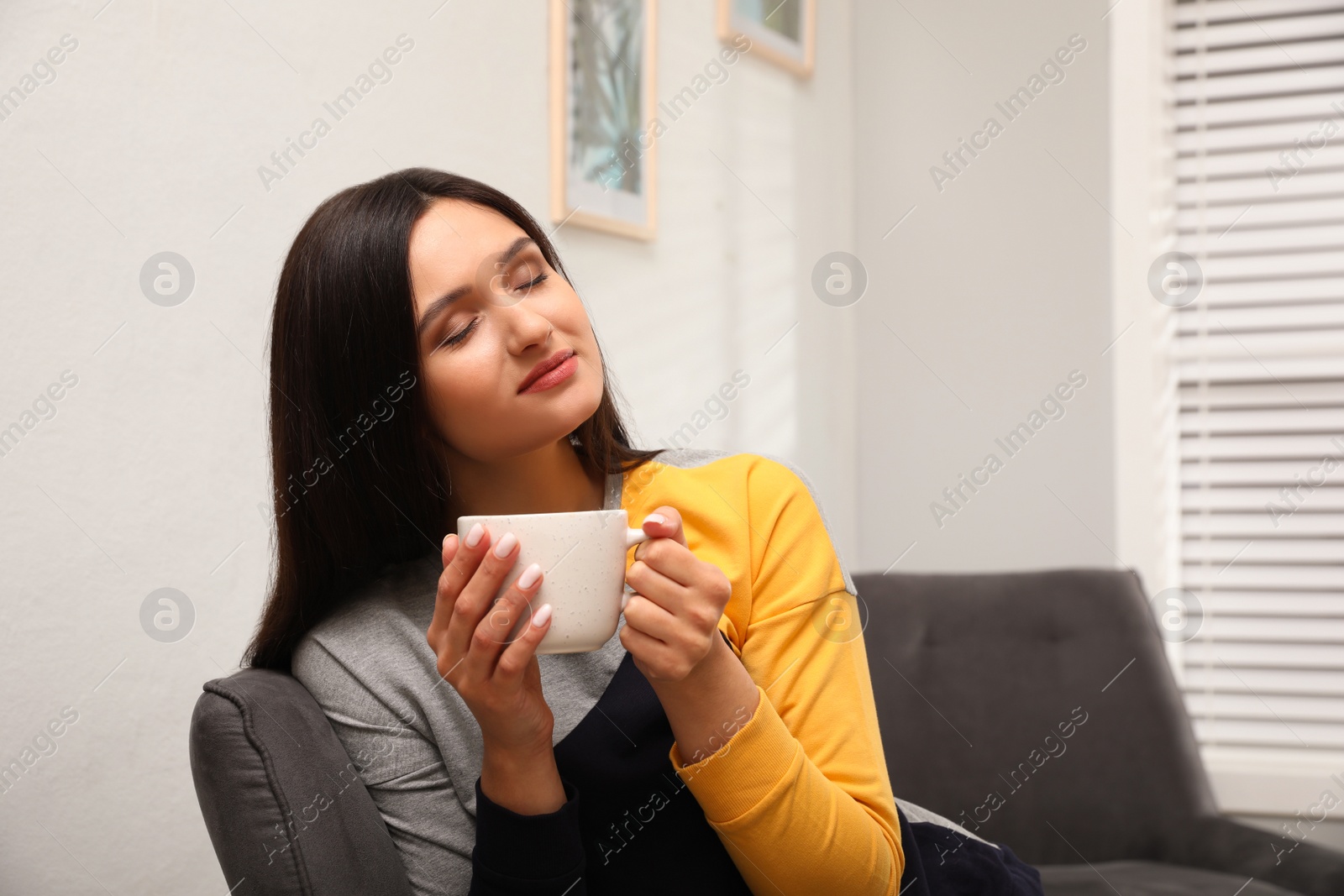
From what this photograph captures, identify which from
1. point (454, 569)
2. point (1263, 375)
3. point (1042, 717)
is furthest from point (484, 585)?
point (1263, 375)

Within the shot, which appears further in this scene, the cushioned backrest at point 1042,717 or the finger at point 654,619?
the cushioned backrest at point 1042,717

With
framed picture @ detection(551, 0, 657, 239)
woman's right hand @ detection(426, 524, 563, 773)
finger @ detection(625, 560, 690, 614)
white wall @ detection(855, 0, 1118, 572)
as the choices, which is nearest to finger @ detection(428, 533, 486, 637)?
woman's right hand @ detection(426, 524, 563, 773)

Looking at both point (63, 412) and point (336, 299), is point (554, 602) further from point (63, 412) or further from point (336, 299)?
point (63, 412)

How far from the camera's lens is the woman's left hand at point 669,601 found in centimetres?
78

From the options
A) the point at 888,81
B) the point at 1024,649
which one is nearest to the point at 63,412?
the point at 1024,649

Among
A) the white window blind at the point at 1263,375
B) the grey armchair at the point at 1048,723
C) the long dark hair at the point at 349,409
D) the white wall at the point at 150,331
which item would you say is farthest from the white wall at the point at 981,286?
the long dark hair at the point at 349,409

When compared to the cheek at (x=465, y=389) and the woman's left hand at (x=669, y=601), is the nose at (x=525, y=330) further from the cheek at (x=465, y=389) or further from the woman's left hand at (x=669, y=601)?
the woman's left hand at (x=669, y=601)

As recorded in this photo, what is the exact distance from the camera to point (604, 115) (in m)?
1.94

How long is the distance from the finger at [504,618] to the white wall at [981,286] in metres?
2.01

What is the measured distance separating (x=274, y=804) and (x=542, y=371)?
1.38ft

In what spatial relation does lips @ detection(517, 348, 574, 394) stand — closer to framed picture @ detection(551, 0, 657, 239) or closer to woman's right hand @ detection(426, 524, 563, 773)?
woman's right hand @ detection(426, 524, 563, 773)

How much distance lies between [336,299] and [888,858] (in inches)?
28.3

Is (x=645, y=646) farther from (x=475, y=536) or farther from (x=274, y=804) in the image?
(x=274, y=804)

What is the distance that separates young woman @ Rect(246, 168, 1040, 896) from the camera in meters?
0.87
